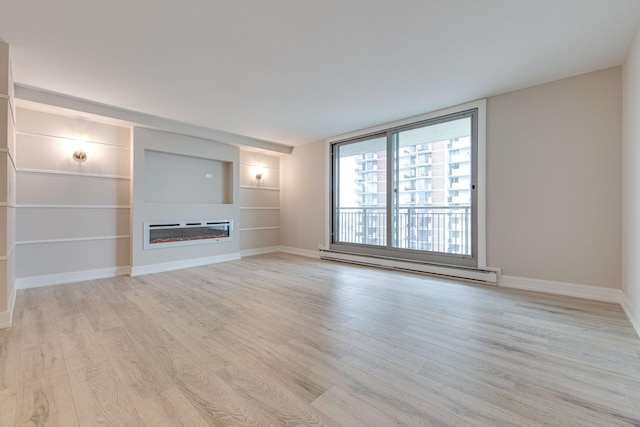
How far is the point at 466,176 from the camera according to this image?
4.00 m

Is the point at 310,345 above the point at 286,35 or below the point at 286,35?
below

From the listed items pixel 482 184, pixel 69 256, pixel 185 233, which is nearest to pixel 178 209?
pixel 185 233

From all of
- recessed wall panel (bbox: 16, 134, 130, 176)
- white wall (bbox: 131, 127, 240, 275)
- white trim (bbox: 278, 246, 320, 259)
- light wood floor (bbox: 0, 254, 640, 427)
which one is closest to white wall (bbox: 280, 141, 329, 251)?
white trim (bbox: 278, 246, 320, 259)

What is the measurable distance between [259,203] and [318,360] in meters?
4.94

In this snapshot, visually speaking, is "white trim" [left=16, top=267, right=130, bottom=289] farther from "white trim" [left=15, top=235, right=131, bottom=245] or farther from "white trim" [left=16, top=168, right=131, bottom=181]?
"white trim" [left=16, top=168, right=131, bottom=181]

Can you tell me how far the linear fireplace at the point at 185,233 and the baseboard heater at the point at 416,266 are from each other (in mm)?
2128

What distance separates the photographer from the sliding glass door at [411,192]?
160 inches

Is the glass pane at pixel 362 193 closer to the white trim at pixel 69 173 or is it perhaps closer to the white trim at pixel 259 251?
the white trim at pixel 259 251

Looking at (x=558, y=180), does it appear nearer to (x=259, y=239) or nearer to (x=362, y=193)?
(x=362, y=193)

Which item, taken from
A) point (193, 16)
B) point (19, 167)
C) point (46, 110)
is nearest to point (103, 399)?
point (193, 16)

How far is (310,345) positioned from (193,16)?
273cm

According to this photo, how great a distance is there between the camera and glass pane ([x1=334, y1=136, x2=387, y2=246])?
Answer: 513 centimetres

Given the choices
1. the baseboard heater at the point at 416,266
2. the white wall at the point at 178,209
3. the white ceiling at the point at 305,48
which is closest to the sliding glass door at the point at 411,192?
the baseboard heater at the point at 416,266

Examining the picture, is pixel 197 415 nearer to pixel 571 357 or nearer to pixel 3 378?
pixel 3 378
